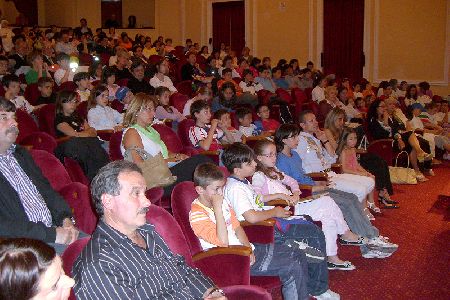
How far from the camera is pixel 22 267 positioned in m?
1.43

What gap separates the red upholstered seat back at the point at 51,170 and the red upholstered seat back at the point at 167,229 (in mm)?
977

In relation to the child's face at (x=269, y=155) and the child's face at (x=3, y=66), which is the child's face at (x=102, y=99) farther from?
the child's face at (x=269, y=155)

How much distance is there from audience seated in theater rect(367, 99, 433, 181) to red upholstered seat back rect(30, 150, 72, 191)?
4.54 meters

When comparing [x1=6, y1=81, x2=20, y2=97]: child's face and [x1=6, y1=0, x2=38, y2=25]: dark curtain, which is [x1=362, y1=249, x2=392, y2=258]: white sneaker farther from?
[x1=6, y1=0, x2=38, y2=25]: dark curtain

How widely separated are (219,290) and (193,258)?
0.41 meters

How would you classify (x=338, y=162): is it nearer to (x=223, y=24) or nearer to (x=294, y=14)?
(x=294, y=14)

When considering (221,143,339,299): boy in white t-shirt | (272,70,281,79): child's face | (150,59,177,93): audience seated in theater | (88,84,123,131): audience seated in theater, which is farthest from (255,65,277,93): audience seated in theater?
(221,143,339,299): boy in white t-shirt

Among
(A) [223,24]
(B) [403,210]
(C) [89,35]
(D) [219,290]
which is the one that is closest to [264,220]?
(D) [219,290]

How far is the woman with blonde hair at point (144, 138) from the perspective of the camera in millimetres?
4152

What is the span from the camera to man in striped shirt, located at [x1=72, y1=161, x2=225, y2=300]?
6.48ft

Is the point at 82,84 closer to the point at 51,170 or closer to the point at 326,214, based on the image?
the point at 51,170

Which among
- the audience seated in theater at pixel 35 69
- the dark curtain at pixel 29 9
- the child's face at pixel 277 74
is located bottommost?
the child's face at pixel 277 74

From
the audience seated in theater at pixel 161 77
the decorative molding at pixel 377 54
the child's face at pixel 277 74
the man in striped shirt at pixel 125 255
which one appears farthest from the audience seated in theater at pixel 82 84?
the decorative molding at pixel 377 54

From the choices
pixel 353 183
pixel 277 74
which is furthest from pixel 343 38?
pixel 353 183
